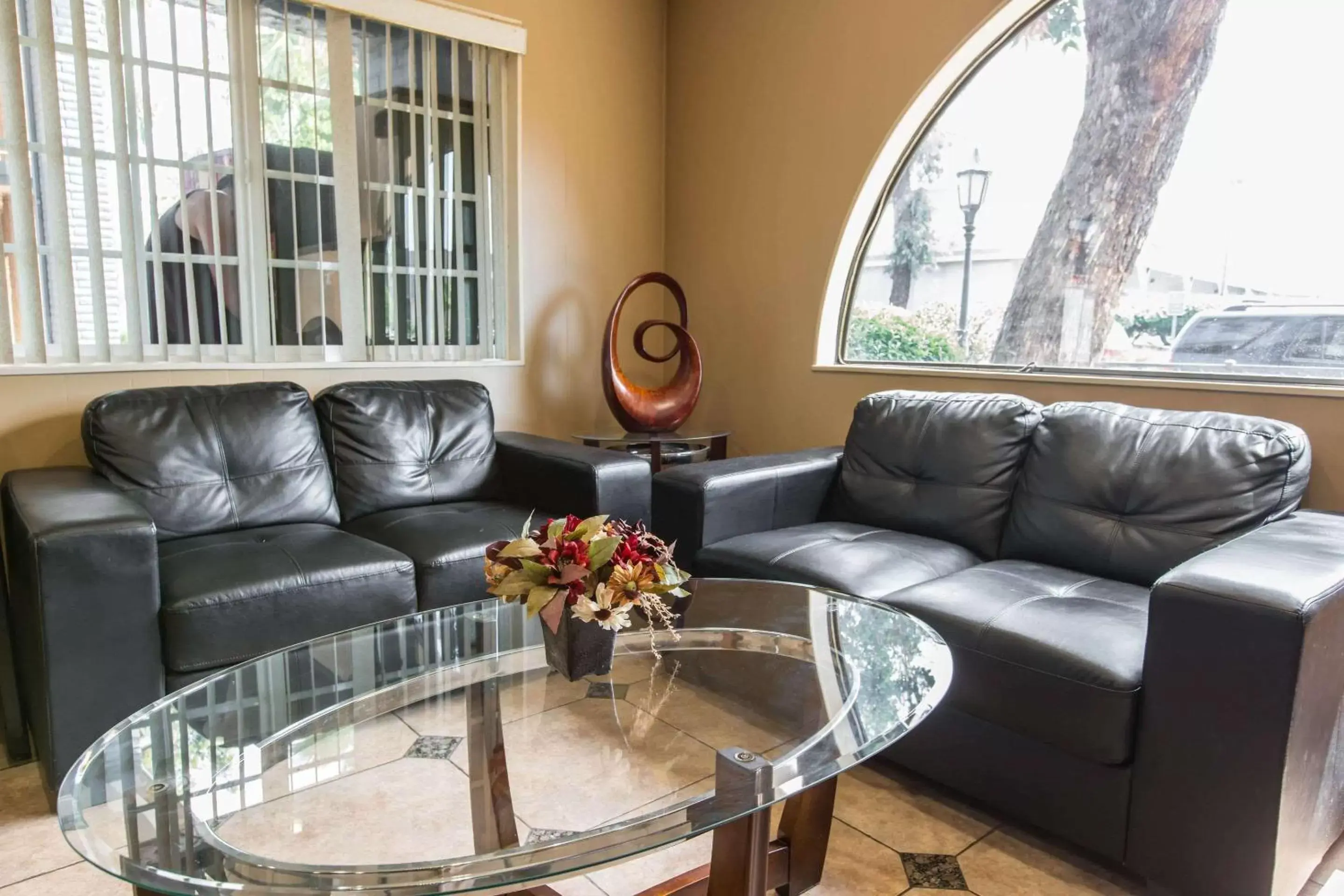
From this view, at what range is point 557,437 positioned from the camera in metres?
3.65

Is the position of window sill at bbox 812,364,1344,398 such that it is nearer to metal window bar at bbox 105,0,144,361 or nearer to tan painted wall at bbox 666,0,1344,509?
tan painted wall at bbox 666,0,1344,509

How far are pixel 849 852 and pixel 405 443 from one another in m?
1.88

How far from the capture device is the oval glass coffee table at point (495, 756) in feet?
3.40

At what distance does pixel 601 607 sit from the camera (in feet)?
4.45

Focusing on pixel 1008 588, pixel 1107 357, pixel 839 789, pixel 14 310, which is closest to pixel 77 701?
pixel 14 310

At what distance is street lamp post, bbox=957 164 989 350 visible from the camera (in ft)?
9.65

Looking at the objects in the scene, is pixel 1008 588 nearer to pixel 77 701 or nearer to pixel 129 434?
pixel 77 701

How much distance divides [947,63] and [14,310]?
2.92m

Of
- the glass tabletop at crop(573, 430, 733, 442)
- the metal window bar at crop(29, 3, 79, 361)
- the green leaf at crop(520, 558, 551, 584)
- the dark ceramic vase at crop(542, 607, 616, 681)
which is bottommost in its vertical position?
the dark ceramic vase at crop(542, 607, 616, 681)

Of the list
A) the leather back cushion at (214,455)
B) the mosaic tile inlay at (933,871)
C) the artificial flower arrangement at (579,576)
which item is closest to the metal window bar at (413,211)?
the leather back cushion at (214,455)

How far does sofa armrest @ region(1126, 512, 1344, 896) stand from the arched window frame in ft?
4.35

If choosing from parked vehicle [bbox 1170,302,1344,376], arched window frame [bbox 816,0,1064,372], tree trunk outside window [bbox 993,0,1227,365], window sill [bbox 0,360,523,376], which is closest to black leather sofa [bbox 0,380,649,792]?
window sill [bbox 0,360,523,376]

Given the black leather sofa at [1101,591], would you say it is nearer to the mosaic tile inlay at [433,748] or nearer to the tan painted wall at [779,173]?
the tan painted wall at [779,173]

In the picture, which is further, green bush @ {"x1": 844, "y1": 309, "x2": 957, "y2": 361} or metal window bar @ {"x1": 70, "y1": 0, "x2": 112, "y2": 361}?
green bush @ {"x1": 844, "y1": 309, "x2": 957, "y2": 361}
